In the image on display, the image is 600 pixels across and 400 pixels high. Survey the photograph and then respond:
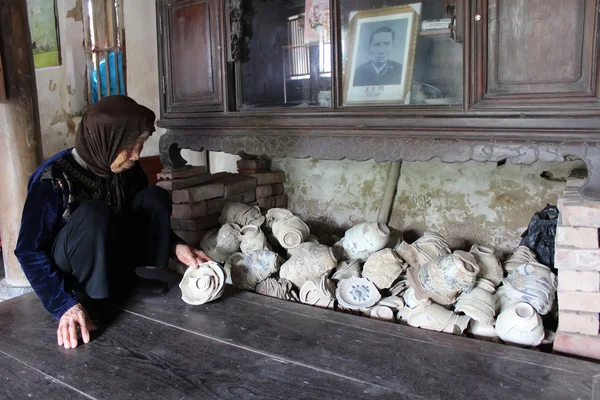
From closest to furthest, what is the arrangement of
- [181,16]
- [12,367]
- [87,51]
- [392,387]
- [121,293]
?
[392,387] → [12,367] → [121,293] → [181,16] → [87,51]

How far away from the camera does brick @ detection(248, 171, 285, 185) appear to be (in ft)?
10.4

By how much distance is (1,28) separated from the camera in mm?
2531

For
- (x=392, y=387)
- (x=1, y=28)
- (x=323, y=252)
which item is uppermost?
(x=1, y=28)

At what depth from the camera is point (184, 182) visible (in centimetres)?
271

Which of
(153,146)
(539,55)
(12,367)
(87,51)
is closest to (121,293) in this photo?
(12,367)

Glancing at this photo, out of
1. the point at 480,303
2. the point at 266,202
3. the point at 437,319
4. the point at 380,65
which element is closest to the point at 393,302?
the point at 437,319

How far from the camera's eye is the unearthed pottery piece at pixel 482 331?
5.93 ft

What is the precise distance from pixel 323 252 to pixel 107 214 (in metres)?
0.93

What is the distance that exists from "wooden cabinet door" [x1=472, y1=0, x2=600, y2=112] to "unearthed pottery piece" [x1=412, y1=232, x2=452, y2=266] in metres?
0.65

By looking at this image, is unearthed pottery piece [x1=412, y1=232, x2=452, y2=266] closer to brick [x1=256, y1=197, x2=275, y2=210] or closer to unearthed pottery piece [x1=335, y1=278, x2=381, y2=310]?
unearthed pottery piece [x1=335, y1=278, x2=381, y2=310]

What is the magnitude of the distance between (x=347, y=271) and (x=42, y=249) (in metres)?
1.22

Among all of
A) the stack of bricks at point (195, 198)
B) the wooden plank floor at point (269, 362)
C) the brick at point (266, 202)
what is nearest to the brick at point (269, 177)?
the brick at point (266, 202)

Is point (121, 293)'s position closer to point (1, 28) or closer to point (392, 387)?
point (392, 387)

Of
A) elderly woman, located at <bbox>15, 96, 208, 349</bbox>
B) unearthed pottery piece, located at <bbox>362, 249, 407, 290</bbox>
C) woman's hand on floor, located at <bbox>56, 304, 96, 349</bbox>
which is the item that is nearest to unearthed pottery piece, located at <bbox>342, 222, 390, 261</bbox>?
unearthed pottery piece, located at <bbox>362, 249, 407, 290</bbox>
